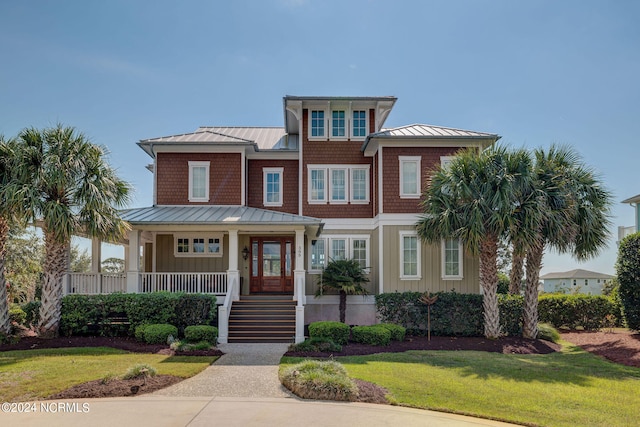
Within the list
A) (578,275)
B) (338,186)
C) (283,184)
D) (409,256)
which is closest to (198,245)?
(283,184)

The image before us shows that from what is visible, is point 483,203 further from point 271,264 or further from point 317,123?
point 271,264

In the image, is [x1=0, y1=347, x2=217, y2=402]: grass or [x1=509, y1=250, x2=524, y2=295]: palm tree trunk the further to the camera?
[x1=509, y1=250, x2=524, y2=295]: palm tree trunk

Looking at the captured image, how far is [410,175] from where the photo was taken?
61.0 ft

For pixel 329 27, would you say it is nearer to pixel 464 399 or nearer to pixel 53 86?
pixel 53 86

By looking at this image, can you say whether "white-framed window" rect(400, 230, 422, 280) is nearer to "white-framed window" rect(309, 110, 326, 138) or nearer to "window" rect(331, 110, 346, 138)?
"window" rect(331, 110, 346, 138)

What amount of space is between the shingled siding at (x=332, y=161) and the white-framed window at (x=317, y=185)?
0.52ft

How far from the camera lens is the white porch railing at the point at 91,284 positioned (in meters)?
16.6

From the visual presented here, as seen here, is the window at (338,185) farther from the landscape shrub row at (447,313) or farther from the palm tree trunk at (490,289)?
the palm tree trunk at (490,289)

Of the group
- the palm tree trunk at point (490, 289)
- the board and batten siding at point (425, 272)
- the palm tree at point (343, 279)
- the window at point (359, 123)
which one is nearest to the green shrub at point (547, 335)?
the palm tree trunk at point (490, 289)

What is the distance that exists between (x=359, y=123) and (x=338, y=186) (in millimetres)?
2644

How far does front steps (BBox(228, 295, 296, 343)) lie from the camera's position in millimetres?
15492

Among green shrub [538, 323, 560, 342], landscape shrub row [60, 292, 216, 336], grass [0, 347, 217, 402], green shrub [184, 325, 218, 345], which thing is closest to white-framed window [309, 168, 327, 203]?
landscape shrub row [60, 292, 216, 336]

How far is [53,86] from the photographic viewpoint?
1515cm

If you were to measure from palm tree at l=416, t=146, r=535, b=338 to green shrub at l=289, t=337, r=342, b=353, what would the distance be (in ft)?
18.6
